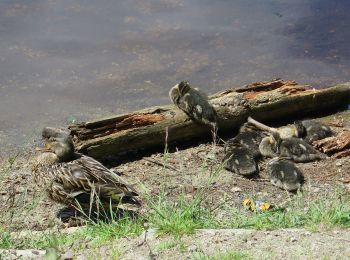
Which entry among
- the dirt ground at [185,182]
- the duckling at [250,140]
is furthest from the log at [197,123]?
the duckling at [250,140]

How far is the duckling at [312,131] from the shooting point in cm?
712

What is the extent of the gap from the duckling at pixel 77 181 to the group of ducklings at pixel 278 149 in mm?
1243

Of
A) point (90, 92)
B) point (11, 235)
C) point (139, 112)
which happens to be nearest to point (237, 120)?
point (139, 112)

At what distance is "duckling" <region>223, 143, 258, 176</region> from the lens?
6504 mm

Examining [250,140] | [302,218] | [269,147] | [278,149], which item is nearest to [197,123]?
[250,140]

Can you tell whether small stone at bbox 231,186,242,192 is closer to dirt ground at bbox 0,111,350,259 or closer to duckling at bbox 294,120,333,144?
dirt ground at bbox 0,111,350,259

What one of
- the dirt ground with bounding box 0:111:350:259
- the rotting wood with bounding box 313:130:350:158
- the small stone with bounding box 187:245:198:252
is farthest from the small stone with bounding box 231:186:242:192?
the small stone with bounding box 187:245:198:252

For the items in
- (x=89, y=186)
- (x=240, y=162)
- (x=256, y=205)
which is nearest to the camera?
(x=89, y=186)

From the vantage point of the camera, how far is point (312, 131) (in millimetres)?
7168

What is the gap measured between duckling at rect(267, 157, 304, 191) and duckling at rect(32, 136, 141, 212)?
52.7 inches

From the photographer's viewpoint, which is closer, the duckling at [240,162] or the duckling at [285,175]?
the duckling at [285,175]

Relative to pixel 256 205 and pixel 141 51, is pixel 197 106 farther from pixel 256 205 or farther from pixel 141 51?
pixel 141 51

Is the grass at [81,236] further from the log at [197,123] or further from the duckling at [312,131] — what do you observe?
the duckling at [312,131]

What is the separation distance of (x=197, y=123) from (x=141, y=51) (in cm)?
245
